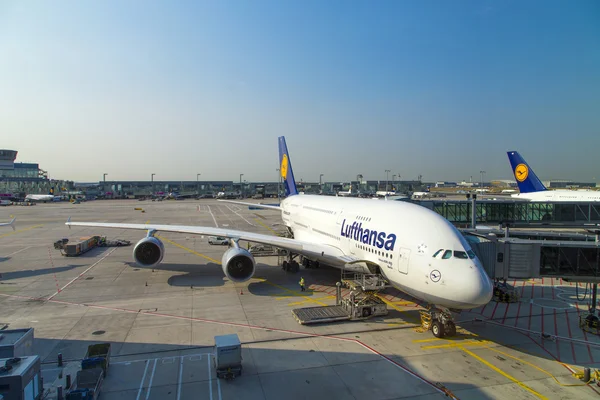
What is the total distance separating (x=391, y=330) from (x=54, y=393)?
37.7 ft

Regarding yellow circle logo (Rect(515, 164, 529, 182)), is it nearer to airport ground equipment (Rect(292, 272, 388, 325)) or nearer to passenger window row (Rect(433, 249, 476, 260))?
airport ground equipment (Rect(292, 272, 388, 325))

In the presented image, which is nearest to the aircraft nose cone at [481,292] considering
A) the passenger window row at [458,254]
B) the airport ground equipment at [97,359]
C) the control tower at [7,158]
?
the passenger window row at [458,254]

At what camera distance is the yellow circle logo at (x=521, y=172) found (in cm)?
5016

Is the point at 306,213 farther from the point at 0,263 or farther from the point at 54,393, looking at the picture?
the point at 0,263

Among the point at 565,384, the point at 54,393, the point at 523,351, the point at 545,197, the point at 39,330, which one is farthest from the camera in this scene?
the point at 545,197

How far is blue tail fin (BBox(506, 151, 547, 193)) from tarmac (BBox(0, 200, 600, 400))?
1290 inches

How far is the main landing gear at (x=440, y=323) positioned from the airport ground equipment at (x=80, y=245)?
2798 centimetres

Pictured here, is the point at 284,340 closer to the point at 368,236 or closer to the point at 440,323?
the point at 368,236

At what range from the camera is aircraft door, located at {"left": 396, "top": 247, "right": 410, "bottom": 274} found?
534 inches

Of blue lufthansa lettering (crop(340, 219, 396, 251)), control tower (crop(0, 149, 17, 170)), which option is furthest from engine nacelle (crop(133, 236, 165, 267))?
control tower (crop(0, 149, 17, 170))

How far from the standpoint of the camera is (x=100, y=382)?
9945mm

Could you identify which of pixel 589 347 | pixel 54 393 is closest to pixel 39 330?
pixel 54 393

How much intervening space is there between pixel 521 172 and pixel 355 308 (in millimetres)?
A: 46677

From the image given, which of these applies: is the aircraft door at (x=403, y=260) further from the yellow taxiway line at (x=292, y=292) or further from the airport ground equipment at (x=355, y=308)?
the yellow taxiway line at (x=292, y=292)
